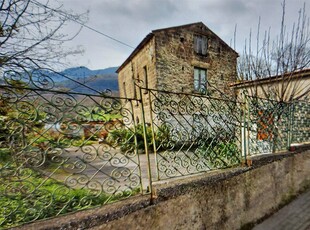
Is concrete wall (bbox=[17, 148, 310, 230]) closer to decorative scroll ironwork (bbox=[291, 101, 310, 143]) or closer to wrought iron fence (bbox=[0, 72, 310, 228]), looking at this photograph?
wrought iron fence (bbox=[0, 72, 310, 228])

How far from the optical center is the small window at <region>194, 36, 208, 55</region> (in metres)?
11.4

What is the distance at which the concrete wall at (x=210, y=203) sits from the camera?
5.87 feet

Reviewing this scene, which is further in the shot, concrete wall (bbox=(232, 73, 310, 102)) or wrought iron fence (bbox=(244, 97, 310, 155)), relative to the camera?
concrete wall (bbox=(232, 73, 310, 102))

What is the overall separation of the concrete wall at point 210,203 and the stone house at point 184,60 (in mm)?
5997

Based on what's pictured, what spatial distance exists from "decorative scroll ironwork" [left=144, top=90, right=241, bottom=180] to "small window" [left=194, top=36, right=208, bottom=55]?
9.01 metres

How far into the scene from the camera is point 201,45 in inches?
456

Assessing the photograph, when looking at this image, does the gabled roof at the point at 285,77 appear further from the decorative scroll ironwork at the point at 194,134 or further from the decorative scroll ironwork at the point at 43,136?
the decorative scroll ironwork at the point at 43,136

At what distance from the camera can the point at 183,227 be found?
234 centimetres

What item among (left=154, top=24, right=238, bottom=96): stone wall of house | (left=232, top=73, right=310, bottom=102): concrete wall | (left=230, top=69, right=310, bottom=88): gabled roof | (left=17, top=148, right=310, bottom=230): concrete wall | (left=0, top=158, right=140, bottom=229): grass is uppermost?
(left=154, top=24, right=238, bottom=96): stone wall of house

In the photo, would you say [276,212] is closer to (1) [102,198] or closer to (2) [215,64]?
(1) [102,198]

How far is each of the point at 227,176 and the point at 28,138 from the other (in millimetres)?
2741

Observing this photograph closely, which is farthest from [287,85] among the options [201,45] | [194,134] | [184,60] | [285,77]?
[201,45]

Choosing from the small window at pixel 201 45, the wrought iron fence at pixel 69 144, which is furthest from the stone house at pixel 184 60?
the wrought iron fence at pixel 69 144

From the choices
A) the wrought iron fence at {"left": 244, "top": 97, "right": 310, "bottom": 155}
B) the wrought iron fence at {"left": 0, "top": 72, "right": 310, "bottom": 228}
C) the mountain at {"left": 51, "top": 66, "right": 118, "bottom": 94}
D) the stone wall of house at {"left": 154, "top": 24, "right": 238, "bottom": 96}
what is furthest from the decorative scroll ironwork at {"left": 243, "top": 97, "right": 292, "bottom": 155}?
the stone wall of house at {"left": 154, "top": 24, "right": 238, "bottom": 96}
